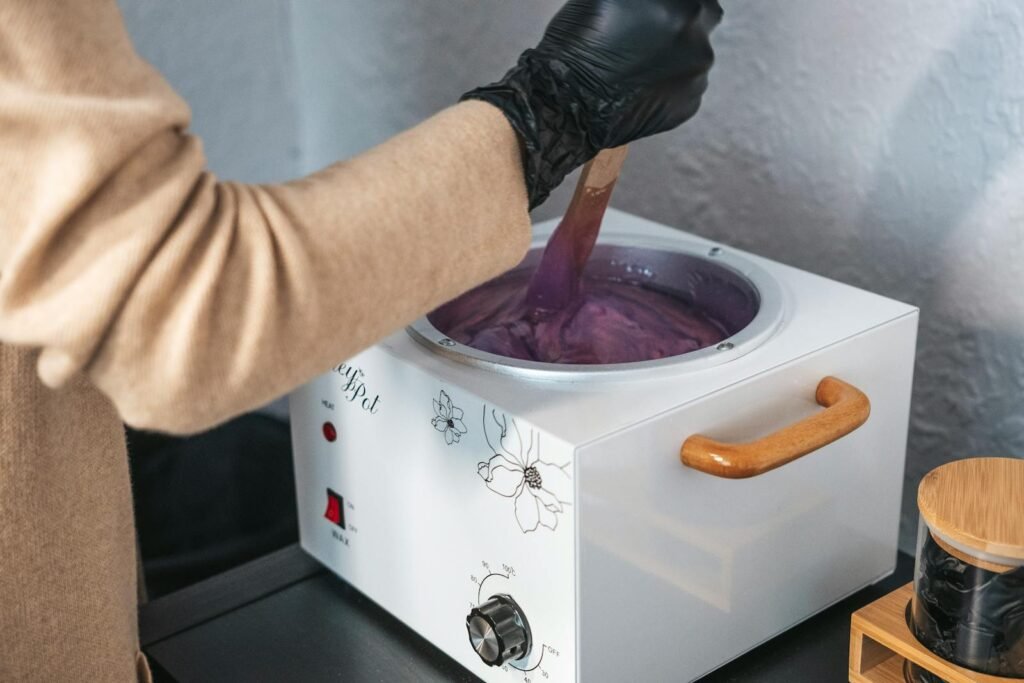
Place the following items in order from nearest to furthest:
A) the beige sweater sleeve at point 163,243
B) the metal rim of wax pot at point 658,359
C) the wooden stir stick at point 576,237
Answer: the beige sweater sleeve at point 163,243 < the metal rim of wax pot at point 658,359 < the wooden stir stick at point 576,237

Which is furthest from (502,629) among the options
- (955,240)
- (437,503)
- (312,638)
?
(955,240)

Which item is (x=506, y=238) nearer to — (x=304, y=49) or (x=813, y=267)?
(x=813, y=267)

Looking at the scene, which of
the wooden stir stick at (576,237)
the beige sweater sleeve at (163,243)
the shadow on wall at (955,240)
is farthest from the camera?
the shadow on wall at (955,240)

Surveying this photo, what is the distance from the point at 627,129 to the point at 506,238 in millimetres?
156

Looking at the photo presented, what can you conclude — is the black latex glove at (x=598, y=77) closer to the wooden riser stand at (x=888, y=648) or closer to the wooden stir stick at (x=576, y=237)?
the wooden stir stick at (x=576, y=237)

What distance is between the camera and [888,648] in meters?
1.05

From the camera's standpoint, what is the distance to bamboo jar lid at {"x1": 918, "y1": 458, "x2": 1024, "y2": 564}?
867 mm

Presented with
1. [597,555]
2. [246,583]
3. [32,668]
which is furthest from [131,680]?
[597,555]

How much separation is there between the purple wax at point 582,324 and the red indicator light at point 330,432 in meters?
0.16

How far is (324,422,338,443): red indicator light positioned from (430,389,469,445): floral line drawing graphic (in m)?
0.19

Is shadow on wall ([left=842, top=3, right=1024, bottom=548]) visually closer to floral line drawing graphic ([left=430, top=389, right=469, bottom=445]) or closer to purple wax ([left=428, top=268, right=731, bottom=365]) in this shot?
purple wax ([left=428, top=268, right=731, bottom=365])

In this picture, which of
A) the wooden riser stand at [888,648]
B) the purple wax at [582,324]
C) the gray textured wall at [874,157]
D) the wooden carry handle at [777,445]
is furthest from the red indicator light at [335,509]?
the gray textured wall at [874,157]

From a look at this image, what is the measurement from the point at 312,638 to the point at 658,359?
481mm

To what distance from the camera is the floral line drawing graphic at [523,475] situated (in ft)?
3.06
